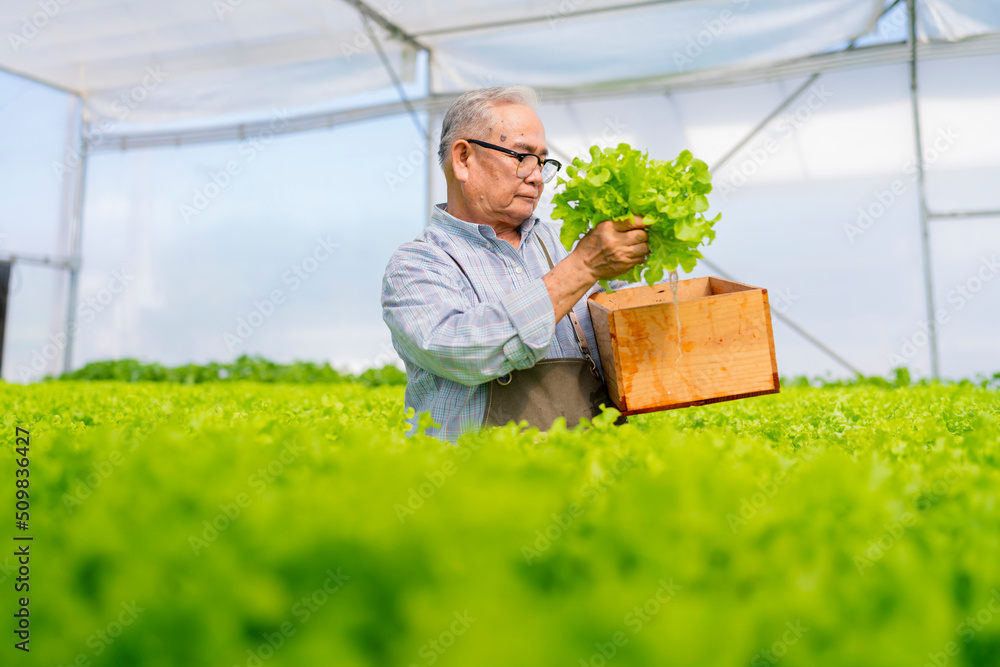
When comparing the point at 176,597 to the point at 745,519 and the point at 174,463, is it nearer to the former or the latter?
the point at 174,463

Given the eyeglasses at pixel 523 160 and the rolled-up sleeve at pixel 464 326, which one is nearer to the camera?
the rolled-up sleeve at pixel 464 326

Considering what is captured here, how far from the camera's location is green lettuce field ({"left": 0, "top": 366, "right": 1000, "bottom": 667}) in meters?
0.76

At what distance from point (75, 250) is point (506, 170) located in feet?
51.3

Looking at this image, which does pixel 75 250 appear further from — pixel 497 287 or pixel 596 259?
pixel 596 259

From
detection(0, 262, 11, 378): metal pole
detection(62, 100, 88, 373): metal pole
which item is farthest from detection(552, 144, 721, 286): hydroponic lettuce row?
detection(62, 100, 88, 373): metal pole

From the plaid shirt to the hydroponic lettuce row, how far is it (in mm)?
385

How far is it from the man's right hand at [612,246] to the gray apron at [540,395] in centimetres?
55

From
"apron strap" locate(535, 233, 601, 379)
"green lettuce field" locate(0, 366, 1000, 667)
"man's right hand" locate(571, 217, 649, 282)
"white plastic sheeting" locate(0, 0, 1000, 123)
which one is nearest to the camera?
"green lettuce field" locate(0, 366, 1000, 667)

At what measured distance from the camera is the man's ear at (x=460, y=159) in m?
3.09

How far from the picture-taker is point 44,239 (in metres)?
14.8

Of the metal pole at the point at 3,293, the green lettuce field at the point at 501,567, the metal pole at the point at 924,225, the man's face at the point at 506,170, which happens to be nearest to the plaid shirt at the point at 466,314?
the man's face at the point at 506,170

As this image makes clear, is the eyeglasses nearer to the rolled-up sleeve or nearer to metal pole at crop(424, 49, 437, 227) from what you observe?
the rolled-up sleeve

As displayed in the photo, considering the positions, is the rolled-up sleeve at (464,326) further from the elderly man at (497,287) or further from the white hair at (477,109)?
the white hair at (477,109)

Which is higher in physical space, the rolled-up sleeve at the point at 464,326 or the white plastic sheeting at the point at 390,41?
the white plastic sheeting at the point at 390,41
